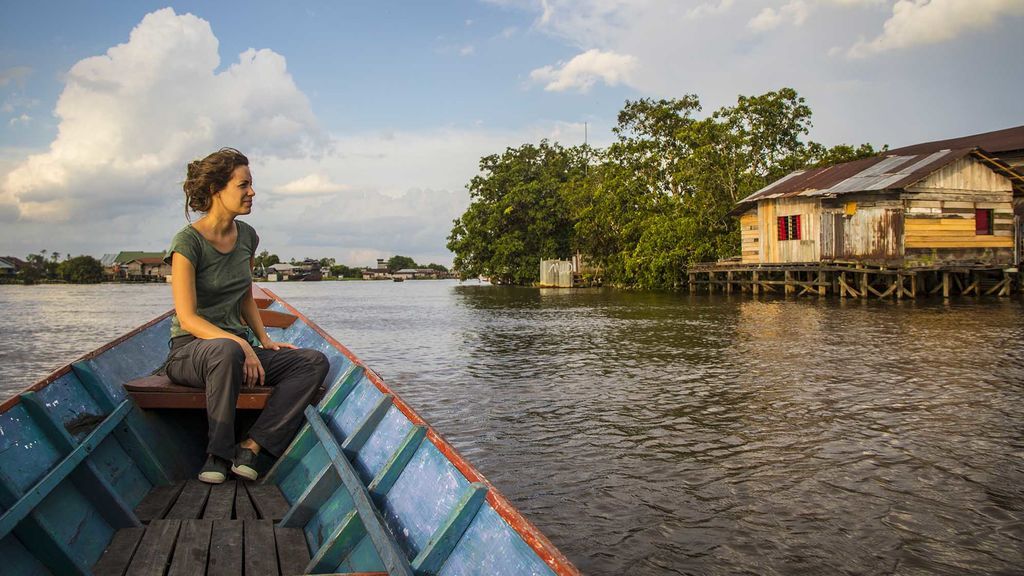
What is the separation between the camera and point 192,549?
3.05 m

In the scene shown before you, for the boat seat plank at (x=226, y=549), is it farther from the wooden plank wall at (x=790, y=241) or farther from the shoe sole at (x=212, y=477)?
the wooden plank wall at (x=790, y=241)

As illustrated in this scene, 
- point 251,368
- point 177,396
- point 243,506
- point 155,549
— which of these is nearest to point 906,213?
point 251,368

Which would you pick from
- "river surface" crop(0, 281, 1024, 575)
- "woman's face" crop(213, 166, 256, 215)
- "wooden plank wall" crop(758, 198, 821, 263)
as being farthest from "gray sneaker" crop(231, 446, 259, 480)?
"wooden plank wall" crop(758, 198, 821, 263)

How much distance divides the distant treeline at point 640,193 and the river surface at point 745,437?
70.4ft

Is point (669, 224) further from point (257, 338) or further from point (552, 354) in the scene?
point (257, 338)

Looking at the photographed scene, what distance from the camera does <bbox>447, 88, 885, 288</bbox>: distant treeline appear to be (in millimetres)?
37188

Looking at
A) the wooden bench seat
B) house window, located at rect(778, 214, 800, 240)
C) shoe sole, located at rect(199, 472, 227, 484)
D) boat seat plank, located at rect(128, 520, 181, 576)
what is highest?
house window, located at rect(778, 214, 800, 240)

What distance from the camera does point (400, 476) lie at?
10.5ft

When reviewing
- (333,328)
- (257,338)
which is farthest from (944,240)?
(257,338)

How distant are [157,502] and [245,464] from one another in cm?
46

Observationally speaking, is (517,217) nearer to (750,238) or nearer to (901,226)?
(750,238)

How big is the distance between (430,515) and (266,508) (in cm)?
119

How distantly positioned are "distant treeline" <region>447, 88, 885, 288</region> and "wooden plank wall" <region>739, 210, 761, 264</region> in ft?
14.7

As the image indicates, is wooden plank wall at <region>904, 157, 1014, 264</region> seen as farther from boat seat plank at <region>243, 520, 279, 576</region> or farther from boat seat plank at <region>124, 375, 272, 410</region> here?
boat seat plank at <region>243, 520, 279, 576</region>
